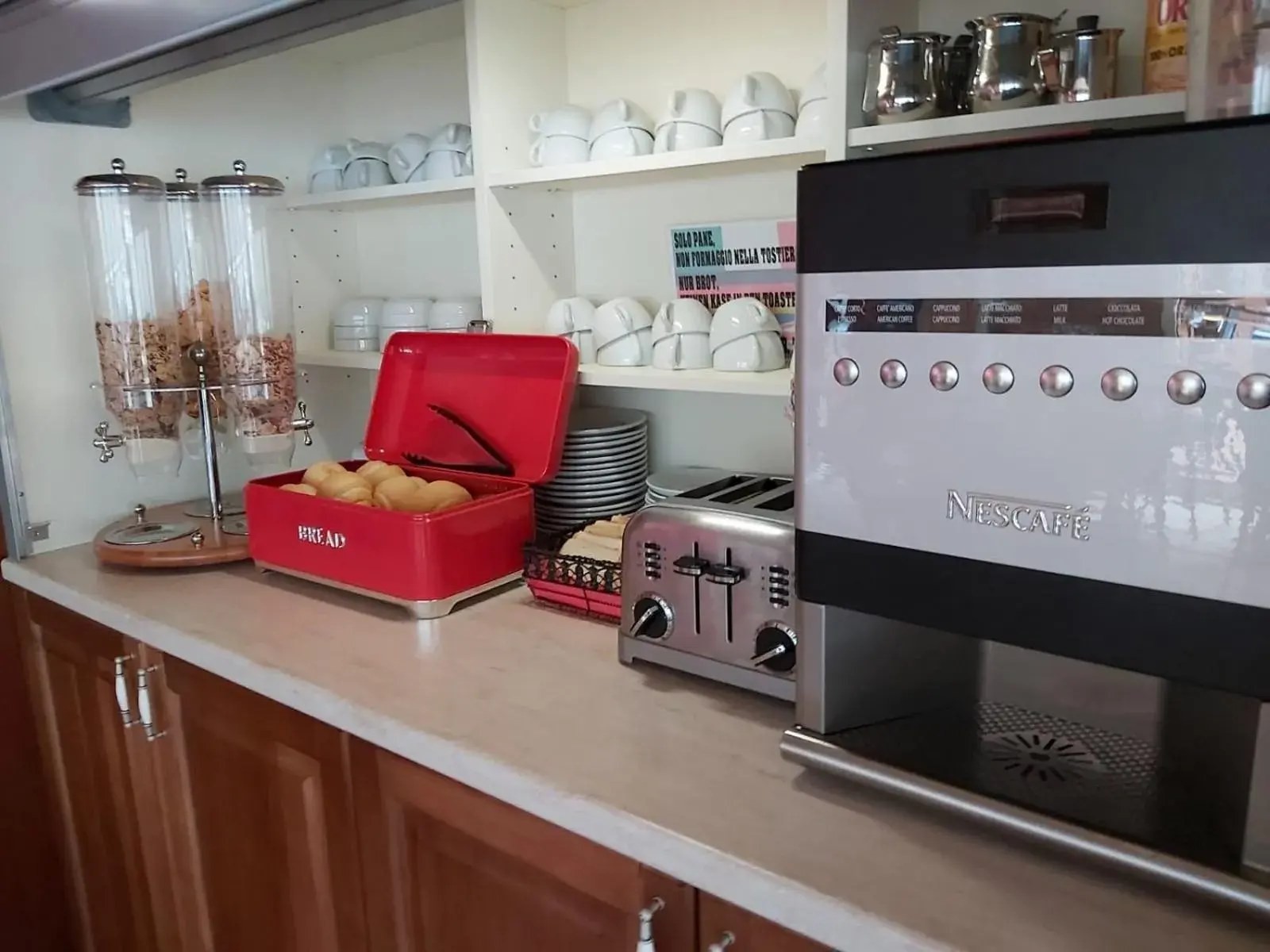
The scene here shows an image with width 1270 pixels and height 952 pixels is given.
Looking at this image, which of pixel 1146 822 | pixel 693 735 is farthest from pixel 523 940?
pixel 1146 822

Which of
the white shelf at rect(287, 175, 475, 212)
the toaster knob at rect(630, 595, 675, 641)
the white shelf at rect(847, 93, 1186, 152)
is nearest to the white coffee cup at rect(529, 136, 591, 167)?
the white shelf at rect(287, 175, 475, 212)

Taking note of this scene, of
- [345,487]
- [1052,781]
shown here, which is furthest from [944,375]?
[345,487]

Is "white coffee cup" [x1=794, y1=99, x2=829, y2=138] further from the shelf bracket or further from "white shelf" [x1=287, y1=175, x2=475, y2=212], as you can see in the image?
the shelf bracket

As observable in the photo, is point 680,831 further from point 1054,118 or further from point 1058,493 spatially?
point 1054,118

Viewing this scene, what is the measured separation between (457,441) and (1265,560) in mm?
1174

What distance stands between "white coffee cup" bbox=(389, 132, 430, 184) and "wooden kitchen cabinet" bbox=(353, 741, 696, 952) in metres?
0.96

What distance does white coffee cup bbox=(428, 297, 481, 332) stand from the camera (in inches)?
64.7

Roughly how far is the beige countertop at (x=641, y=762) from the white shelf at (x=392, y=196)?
0.62m

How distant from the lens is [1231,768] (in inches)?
27.4

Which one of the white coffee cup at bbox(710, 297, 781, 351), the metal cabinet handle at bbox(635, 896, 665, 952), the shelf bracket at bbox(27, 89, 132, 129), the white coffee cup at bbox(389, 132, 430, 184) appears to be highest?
the shelf bracket at bbox(27, 89, 132, 129)

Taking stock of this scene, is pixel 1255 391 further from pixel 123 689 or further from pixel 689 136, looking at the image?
pixel 123 689

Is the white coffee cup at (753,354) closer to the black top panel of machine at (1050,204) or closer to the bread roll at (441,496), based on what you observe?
the bread roll at (441,496)

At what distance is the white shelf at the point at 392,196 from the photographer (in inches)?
58.9

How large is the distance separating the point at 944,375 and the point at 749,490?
485mm
